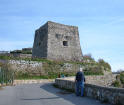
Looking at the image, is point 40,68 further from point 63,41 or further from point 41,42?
point 63,41

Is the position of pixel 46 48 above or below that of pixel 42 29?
below

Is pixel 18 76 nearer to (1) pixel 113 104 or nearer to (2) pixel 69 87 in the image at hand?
(2) pixel 69 87

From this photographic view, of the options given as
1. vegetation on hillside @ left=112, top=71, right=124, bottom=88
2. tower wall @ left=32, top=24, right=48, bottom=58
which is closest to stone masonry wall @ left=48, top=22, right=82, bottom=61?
tower wall @ left=32, top=24, right=48, bottom=58

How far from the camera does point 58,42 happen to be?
2903cm

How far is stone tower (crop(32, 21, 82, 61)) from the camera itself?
28.1 meters

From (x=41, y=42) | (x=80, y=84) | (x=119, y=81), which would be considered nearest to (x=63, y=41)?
(x=41, y=42)

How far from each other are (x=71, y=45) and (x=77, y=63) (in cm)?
378

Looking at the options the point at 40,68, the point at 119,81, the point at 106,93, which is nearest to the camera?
the point at 106,93

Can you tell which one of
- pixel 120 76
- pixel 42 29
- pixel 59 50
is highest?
pixel 42 29

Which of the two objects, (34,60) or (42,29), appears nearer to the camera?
(34,60)

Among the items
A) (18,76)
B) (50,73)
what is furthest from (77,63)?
(18,76)

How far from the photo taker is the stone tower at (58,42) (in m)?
28.1

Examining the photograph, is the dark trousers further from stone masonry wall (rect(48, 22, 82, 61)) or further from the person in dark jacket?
stone masonry wall (rect(48, 22, 82, 61))

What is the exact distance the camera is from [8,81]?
17109 millimetres
